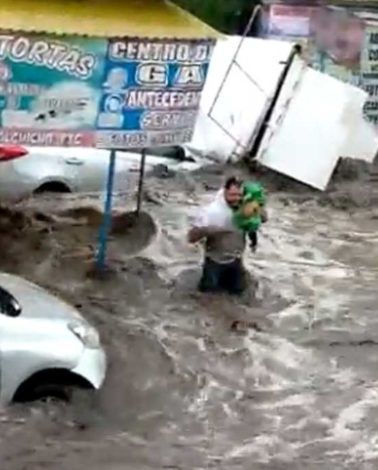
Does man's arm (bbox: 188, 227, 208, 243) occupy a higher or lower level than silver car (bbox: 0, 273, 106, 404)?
lower

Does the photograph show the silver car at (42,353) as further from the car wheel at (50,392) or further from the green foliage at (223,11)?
the green foliage at (223,11)

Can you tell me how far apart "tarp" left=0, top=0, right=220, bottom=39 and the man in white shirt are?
5.52 feet

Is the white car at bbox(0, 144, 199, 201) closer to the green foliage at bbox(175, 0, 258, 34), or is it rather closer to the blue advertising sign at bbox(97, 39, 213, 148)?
the blue advertising sign at bbox(97, 39, 213, 148)

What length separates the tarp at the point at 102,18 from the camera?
44.6 ft

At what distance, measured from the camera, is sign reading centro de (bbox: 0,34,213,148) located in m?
13.6

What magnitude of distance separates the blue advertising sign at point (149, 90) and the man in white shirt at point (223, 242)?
2.86ft

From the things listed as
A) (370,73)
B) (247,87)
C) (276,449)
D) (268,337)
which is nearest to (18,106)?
(268,337)

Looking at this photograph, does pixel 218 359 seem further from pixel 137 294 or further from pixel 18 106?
pixel 18 106

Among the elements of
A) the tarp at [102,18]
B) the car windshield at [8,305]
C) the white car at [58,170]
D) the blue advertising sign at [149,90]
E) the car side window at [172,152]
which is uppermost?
the tarp at [102,18]

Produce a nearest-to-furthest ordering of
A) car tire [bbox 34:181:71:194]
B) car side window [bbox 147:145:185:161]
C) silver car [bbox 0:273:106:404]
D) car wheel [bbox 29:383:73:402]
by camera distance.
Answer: silver car [bbox 0:273:106:404] < car wheel [bbox 29:383:73:402] < car tire [bbox 34:181:71:194] < car side window [bbox 147:145:185:161]

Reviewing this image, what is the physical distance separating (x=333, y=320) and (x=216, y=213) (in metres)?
1.70

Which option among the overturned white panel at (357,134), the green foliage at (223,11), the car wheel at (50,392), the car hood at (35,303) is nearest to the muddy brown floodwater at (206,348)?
the car wheel at (50,392)

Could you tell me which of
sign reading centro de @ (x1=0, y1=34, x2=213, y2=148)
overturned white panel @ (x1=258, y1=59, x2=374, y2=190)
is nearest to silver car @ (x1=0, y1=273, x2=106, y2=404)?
sign reading centro de @ (x1=0, y1=34, x2=213, y2=148)

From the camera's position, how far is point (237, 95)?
22.8 m
